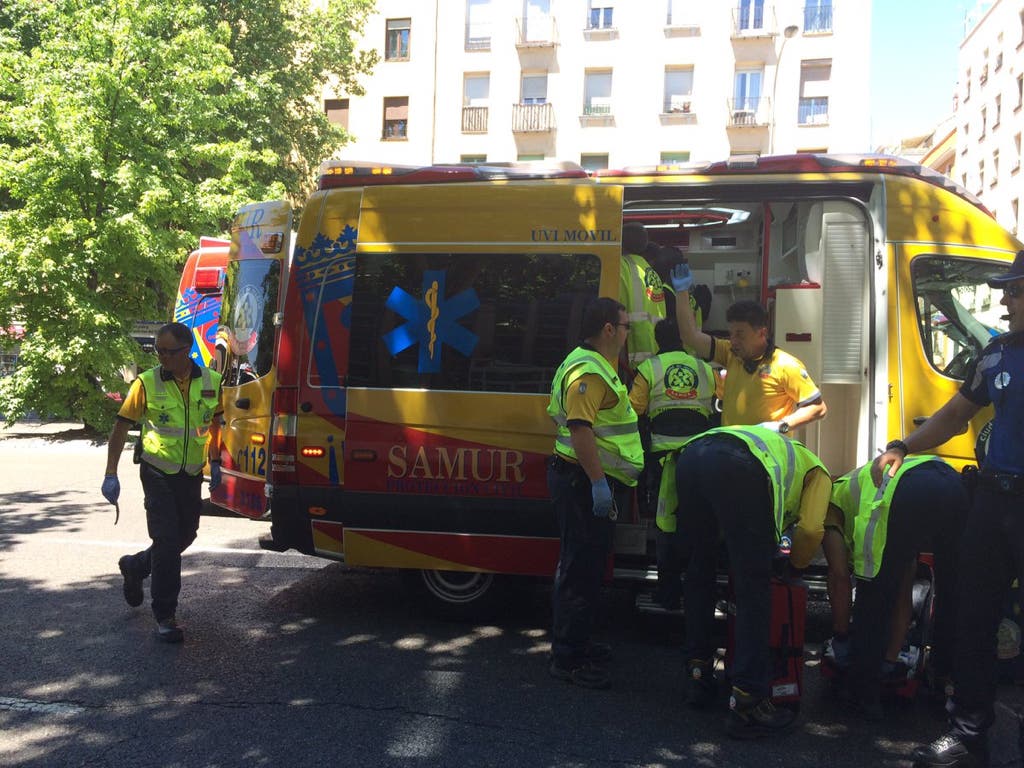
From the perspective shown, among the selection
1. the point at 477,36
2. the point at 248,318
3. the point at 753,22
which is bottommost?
the point at 248,318

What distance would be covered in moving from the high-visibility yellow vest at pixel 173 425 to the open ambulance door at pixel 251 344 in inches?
16.1

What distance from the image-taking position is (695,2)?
28.3m

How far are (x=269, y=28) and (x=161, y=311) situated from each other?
8360 mm

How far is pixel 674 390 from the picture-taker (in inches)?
184

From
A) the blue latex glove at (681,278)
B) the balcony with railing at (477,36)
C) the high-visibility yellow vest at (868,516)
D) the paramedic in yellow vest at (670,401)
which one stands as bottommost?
the high-visibility yellow vest at (868,516)

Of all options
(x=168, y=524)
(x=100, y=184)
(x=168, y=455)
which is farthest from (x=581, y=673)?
(x=100, y=184)

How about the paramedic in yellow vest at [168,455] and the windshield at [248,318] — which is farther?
the windshield at [248,318]

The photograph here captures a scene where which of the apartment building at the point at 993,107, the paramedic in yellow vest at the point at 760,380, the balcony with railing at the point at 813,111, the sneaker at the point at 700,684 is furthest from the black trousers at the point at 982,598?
the apartment building at the point at 993,107

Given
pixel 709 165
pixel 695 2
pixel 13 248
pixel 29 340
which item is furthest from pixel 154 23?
pixel 695 2

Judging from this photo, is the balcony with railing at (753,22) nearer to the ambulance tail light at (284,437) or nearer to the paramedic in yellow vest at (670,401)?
the paramedic in yellow vest at (670,401)

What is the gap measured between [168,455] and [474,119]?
26535 millimetres

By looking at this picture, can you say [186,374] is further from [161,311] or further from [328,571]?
[161,311]

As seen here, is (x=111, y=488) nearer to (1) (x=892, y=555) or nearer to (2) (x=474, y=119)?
(1) (x=892, y=555)

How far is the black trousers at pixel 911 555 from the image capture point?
3.70m
